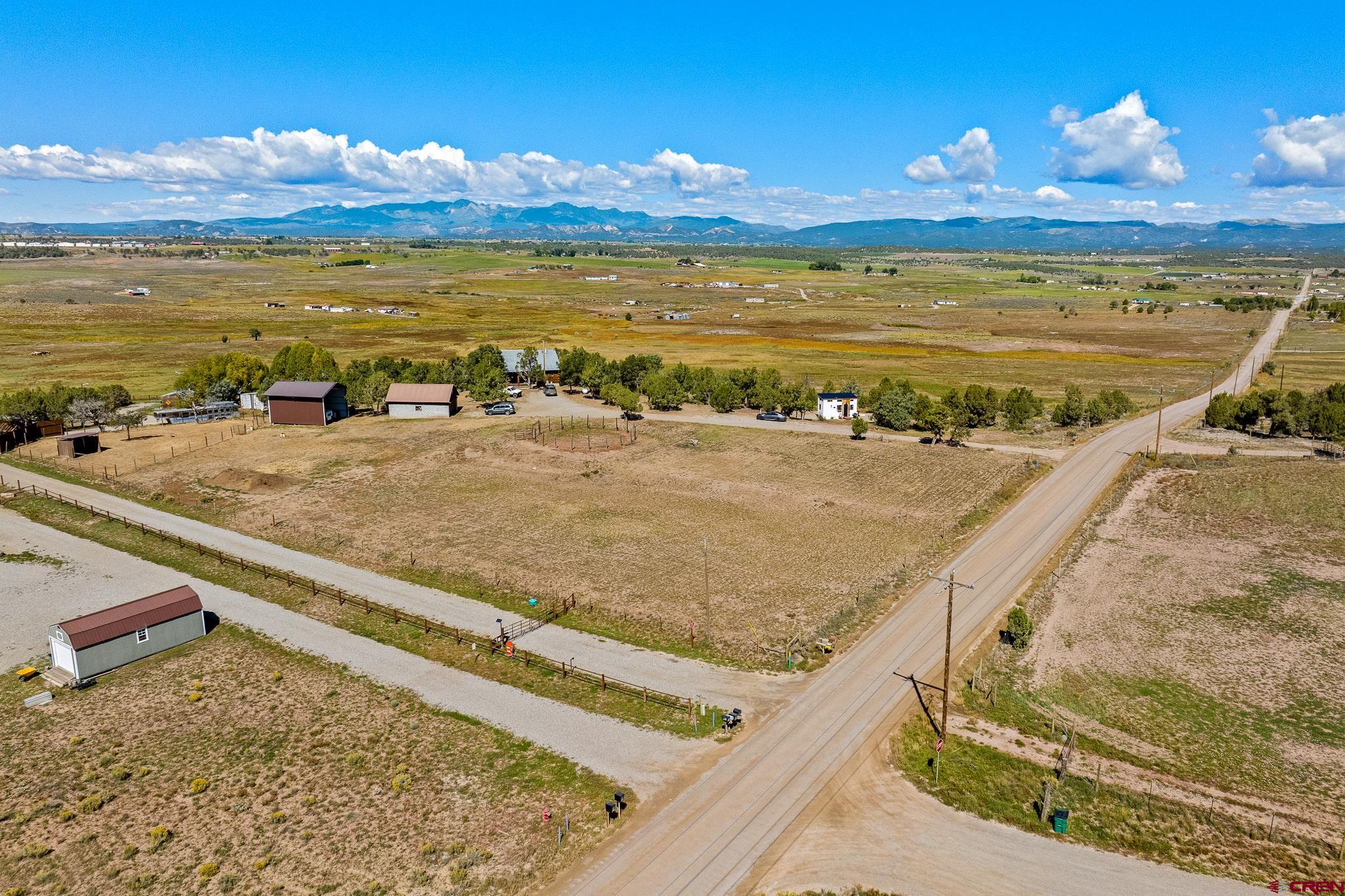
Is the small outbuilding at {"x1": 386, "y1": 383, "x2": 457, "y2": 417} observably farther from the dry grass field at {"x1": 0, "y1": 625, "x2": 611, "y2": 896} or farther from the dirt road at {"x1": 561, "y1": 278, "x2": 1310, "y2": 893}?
the dirt road at {"x1": 561, "y1": 278, "x2": 1310, "y2": 893}

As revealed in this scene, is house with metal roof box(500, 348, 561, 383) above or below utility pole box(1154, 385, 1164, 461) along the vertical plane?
above

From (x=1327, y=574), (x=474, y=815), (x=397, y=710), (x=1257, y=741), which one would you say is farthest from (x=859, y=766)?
(x=1327, y=574)

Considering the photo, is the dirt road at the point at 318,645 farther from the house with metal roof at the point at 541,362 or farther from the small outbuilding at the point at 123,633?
the house with metal roof at the point at 541,362

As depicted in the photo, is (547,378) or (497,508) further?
(547,378)

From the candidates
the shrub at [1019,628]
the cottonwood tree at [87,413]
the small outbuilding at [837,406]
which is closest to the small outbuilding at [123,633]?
the shrub at [1019,628]

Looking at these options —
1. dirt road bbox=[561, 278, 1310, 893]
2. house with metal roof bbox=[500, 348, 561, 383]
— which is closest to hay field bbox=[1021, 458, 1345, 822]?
dirt road bbox=[561, 278, 1310, 893]

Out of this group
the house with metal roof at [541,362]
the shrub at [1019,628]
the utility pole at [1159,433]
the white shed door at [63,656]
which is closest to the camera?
the white shed door at [63,656]

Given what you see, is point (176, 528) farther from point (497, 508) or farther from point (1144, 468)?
point (1144, 468)
